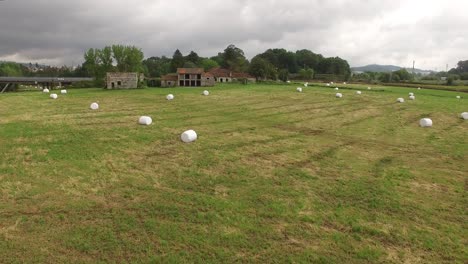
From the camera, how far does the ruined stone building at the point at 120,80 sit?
195 feet

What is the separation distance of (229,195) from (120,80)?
54.8 m

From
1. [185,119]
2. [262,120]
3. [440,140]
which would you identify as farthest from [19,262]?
[440,140]

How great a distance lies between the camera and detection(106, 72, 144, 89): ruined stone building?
59.4m

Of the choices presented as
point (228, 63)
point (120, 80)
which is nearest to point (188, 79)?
point (120, 80)

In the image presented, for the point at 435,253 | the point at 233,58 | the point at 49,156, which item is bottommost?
the point at 435,253

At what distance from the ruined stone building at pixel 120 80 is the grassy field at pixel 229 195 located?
40.4 metres

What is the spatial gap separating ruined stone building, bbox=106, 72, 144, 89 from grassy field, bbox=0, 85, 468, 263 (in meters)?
40.4

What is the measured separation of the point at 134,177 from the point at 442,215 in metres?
10.5

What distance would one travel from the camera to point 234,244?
808cm

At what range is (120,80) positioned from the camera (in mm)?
60000

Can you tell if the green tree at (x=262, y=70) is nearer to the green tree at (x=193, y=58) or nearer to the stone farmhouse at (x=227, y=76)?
the stone farmhouse at (x=227, y=76)

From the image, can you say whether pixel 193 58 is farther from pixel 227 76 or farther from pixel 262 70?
pixel 262 70

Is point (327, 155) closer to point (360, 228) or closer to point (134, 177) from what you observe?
point (360, 228)

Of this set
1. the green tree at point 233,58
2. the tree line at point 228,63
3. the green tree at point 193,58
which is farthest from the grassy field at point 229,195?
the green tree at point 193,58
